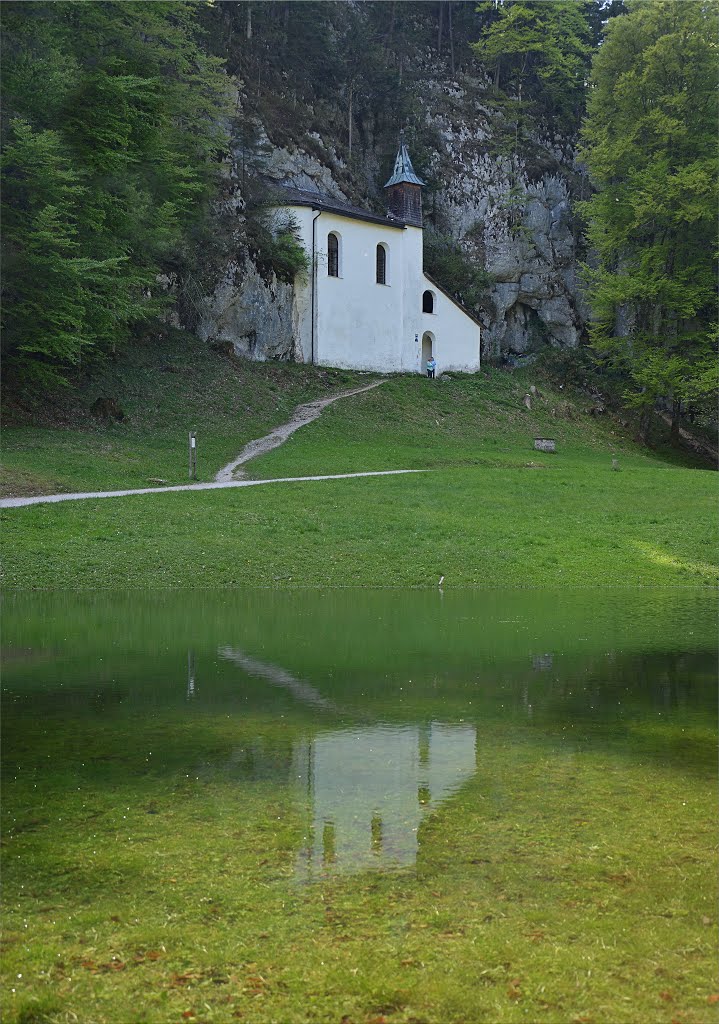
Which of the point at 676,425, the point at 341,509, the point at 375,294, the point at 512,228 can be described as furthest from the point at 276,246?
the point at 341,509

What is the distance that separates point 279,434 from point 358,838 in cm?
3250

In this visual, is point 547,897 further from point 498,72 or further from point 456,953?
point 498,72

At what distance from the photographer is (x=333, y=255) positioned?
52781 mm

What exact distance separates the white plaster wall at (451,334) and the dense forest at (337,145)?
4112 mm

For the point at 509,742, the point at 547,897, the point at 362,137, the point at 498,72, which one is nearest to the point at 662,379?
the point at 362,137

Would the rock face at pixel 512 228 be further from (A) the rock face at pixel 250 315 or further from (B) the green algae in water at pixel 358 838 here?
(B) the green algae in water at pixel 358 838

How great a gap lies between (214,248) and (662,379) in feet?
73.3

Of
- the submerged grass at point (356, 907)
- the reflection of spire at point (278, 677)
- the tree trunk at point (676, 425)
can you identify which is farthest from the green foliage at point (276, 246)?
the submerged grass at point (356, 907)

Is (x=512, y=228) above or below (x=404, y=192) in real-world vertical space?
below

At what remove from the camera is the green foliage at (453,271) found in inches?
2376

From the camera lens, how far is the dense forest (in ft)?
103

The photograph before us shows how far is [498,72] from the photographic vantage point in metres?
70.0

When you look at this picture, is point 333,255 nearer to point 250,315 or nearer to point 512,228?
point 250,315

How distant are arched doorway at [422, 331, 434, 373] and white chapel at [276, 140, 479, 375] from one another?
59mm
